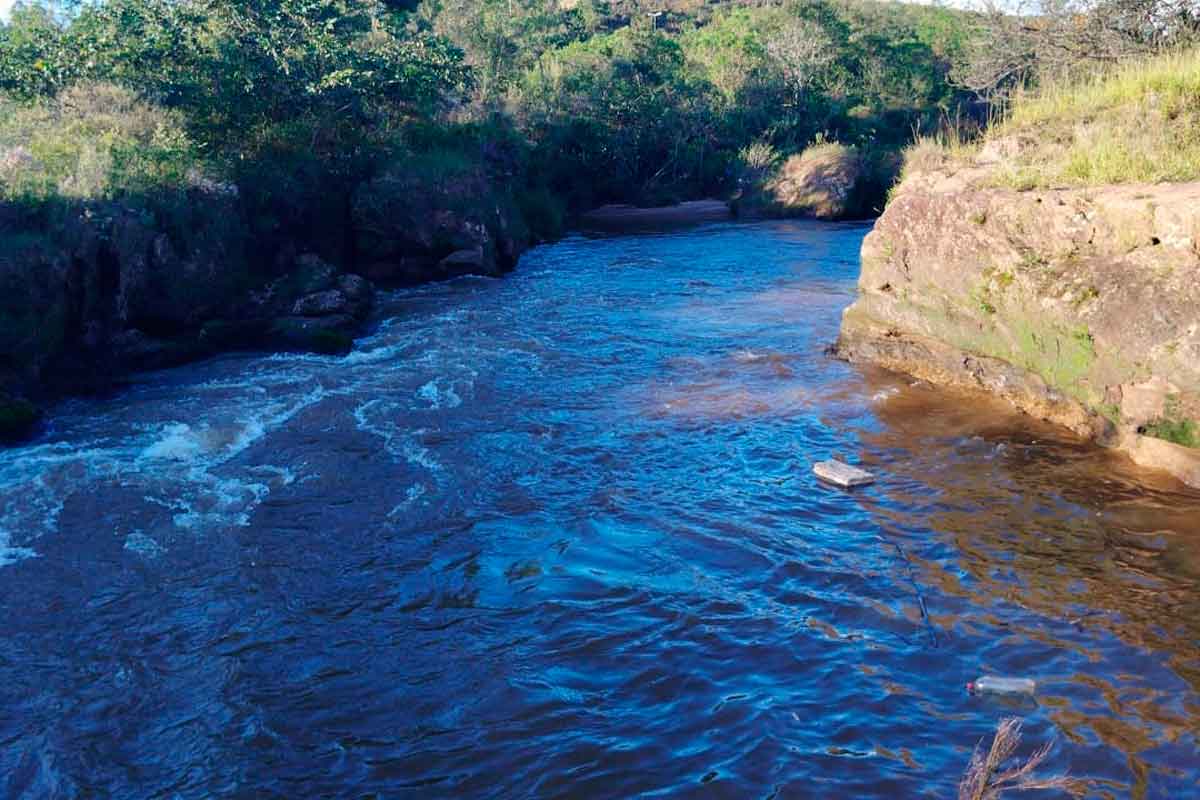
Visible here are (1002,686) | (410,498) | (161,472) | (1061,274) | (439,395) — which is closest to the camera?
(1002,686)

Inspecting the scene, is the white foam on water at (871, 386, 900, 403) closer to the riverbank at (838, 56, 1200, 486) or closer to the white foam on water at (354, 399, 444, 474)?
the riverbank at (838, 56, 1200, 486)

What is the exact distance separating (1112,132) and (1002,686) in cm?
715

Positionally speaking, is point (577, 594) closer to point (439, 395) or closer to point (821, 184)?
point (439, 395)

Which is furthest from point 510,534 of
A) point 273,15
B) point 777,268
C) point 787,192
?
point 787,192

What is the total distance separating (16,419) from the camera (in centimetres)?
1043

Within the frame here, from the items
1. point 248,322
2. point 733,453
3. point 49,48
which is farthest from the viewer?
point 49,48

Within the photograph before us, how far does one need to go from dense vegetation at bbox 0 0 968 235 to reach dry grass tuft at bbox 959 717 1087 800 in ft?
42.5

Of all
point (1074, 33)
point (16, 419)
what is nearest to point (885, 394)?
point (1074, 33)

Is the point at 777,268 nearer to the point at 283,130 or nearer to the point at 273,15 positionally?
the point at 283,130

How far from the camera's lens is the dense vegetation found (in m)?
16.3

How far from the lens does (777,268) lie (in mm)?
20625

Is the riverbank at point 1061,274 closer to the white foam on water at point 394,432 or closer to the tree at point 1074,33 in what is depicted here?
the tree at point 1074,33

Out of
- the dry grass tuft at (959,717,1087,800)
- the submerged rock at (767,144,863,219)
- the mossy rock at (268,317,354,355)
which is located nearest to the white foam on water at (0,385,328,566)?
the mossy rock at (268,317,354,355)

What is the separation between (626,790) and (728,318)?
11.6 m
